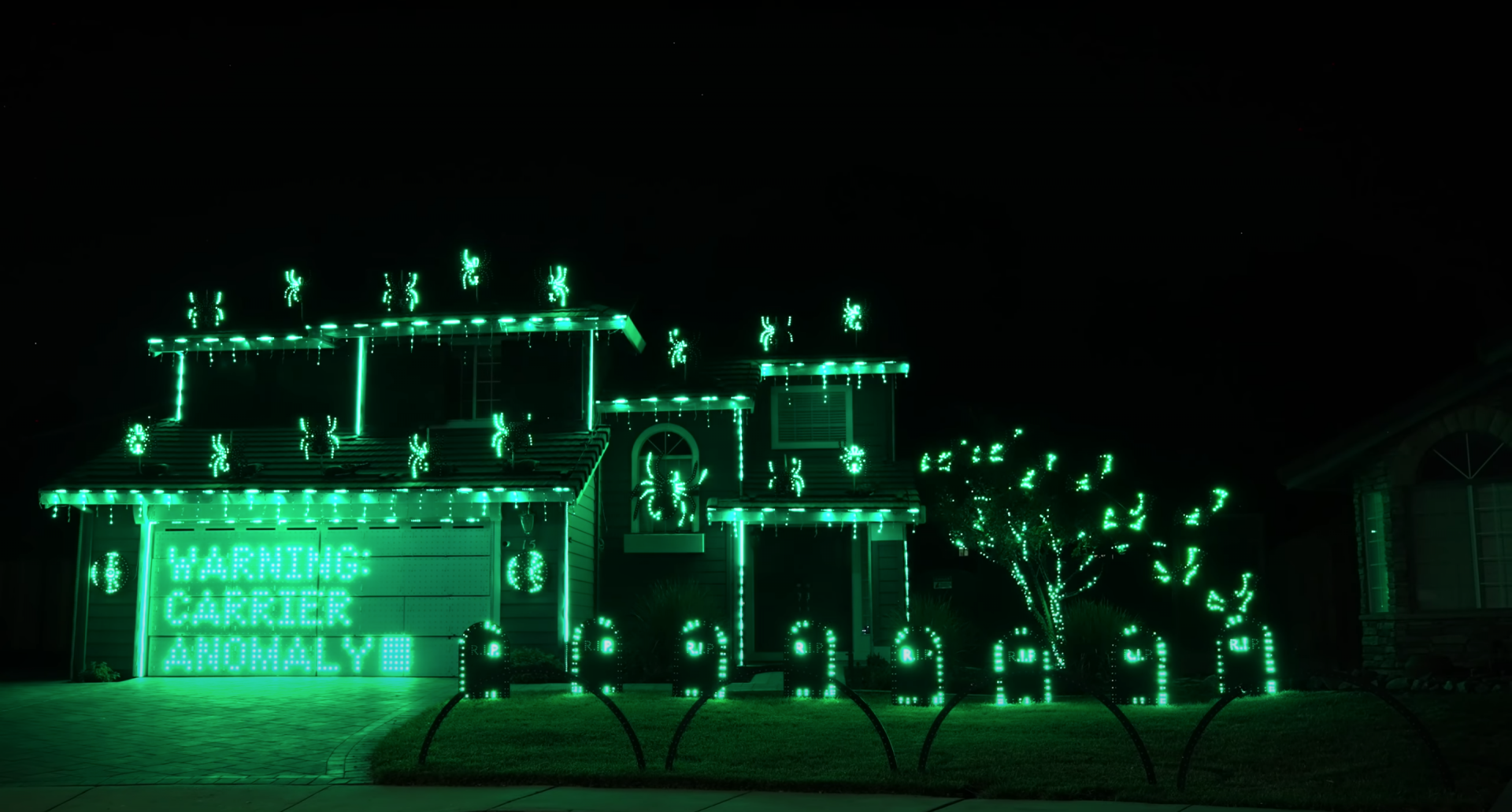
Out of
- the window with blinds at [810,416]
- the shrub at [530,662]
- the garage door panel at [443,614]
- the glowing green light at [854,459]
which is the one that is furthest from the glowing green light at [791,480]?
the garage door panel at [443,614]

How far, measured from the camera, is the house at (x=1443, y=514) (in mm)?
16469

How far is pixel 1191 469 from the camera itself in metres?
30.6

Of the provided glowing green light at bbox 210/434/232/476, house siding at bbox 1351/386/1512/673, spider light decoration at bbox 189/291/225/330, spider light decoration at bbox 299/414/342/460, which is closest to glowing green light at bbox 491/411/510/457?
spider light decoration at bbox 299/414/342/460

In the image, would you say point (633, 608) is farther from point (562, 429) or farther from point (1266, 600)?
point (1266, 600)

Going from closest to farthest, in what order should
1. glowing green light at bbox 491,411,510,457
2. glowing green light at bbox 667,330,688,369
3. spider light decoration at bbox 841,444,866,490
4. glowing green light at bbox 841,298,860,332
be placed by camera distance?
glowing green light at bbox 491,411,510,457 < spider light decoration at bbox 841,444,866,490 < glowing green light at bbox 667,330,688,369 < glowing green light at bbox 841,298,860,332

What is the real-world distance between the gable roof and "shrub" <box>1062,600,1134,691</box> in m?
7.64

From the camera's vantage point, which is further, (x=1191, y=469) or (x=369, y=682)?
(x=1191, y=469)

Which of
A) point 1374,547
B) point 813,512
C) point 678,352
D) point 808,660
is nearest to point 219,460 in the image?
point 678,352

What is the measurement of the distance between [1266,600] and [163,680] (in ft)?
60.6

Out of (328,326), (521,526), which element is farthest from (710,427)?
(328,326)

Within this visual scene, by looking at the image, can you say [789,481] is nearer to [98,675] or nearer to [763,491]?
[763,491]

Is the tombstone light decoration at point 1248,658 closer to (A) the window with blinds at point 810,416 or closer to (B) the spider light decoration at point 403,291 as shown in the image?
(A) the window with blinds at point 810,416

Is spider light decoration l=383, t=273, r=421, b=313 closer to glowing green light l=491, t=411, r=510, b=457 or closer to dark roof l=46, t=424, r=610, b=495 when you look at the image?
dark roof l=46, t=424, r=610, b=495

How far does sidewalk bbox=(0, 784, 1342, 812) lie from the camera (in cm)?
899
